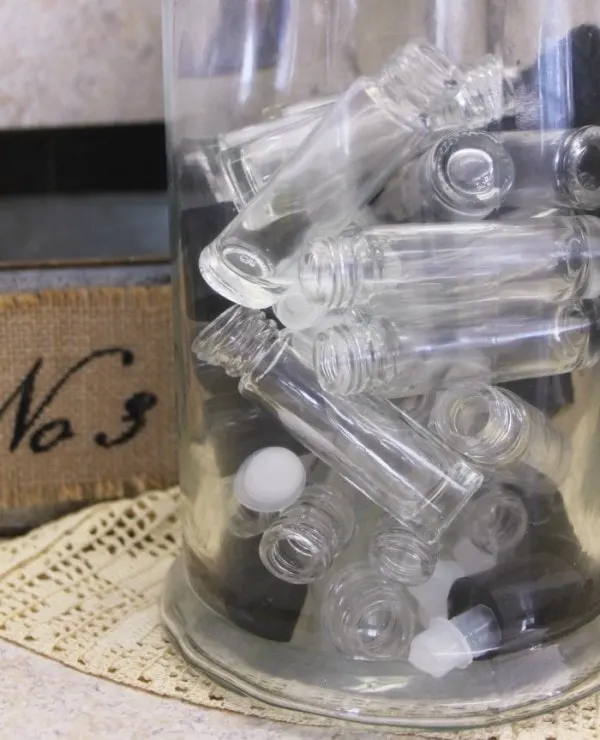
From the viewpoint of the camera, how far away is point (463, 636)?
0.47 meters

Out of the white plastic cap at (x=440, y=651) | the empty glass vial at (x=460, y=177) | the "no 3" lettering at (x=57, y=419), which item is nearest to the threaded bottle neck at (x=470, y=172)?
the empty glass vial at (x=460, y=177)

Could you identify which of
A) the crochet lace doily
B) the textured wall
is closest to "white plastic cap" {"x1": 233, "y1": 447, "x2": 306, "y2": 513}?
the crochet lace doily

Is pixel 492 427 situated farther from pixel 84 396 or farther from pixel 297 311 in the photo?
pixel 84 396

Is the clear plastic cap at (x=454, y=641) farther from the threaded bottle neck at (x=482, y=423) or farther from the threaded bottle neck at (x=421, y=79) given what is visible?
the threaded bottle neck at (x=421, y=79)

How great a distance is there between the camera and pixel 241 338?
481 millimetres

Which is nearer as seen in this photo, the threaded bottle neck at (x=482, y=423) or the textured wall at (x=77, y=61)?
the threaded bottle neck at (x=482, y=423)

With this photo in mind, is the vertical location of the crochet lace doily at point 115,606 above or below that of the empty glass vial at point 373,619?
below

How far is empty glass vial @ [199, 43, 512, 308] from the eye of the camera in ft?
1.45

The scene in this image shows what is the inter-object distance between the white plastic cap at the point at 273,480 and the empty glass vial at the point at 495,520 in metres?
0.09

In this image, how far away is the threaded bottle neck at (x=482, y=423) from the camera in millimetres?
452

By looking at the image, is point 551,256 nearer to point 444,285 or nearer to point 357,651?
point 444,285

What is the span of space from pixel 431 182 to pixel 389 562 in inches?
7.6

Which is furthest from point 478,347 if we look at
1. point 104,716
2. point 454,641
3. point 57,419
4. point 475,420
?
point 57,419

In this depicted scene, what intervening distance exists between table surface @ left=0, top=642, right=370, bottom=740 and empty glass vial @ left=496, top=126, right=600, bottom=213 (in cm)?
28
